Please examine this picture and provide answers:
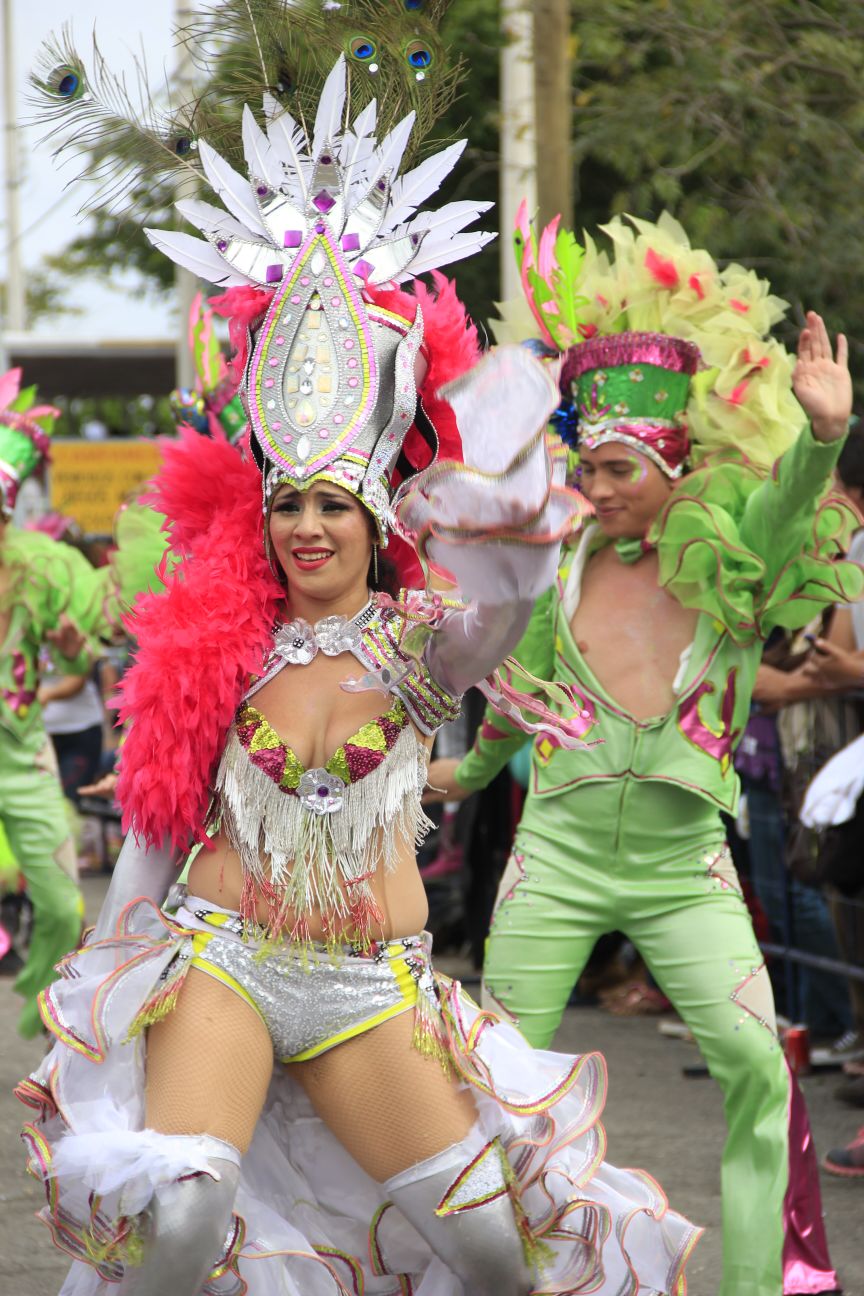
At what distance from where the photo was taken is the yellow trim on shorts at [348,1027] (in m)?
3.33

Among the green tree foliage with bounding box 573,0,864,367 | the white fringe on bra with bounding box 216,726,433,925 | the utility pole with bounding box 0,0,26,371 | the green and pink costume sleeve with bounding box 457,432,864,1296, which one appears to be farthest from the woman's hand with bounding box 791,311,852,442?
the utility pole with bounding box 0,0,26,371

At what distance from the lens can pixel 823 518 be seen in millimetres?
4609

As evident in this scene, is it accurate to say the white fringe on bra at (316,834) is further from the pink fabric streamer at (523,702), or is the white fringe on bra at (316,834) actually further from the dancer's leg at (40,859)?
the dancer's leg at (40,859)

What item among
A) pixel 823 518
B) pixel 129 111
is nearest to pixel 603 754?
pixel 823 518

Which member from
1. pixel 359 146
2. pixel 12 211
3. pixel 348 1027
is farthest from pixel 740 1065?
pixel 12 211

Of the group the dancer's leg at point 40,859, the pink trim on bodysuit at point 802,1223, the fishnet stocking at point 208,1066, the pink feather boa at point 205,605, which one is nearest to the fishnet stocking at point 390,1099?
the fishnet stocking at point 208,1066

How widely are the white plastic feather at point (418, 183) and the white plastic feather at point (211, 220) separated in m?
0.29

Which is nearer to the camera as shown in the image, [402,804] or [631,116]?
[402,804]

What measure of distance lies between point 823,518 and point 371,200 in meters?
1.56

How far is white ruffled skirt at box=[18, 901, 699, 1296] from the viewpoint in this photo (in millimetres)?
3268

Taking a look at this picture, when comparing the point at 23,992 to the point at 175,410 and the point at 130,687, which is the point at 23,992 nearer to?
the point at 175,410

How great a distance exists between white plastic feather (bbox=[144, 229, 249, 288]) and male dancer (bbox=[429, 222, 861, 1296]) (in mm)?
1259

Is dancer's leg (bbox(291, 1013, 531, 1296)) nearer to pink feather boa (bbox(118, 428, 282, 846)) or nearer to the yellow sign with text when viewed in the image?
pink feather boa (bbox(118, 428, 282, 846))

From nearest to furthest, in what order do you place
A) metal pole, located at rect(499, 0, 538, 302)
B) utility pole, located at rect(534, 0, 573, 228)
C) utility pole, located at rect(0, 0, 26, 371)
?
utility pole, located at rect(534, 0, 573, 228), metal pole, located at rect(499, 0, 538, 302), utility pole, located at rect(0, 0, 26, 371)
